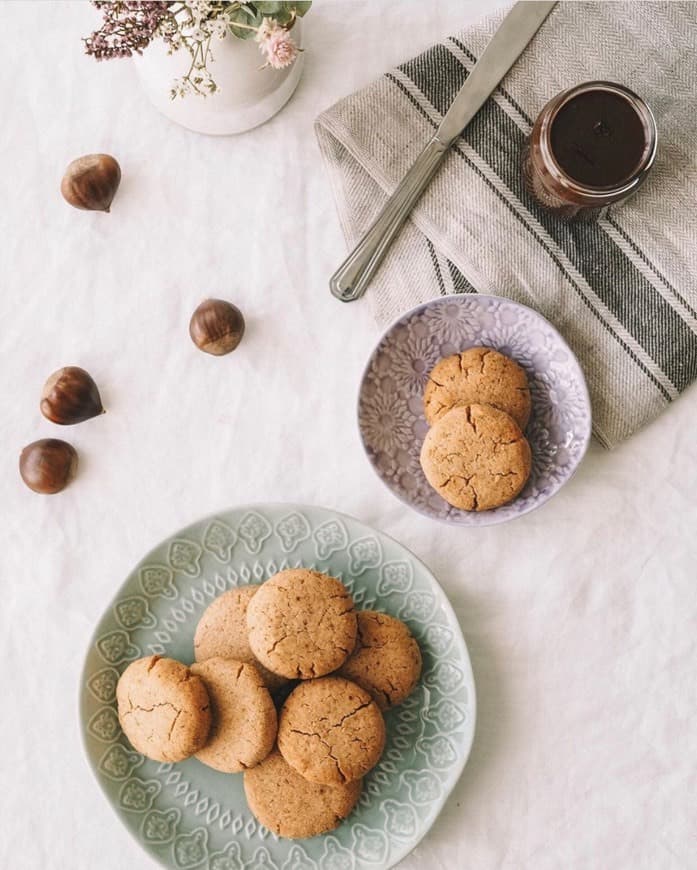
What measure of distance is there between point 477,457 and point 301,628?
0.31 m

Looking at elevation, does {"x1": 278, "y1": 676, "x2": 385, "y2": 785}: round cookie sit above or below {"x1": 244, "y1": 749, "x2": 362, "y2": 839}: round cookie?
above

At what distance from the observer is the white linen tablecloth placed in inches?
47.1

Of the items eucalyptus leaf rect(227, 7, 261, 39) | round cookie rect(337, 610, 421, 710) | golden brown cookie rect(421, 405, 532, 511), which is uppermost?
eucalyptus leaf rect(227, 7, 261, 39)

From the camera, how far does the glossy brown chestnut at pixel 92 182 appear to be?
4.08ft

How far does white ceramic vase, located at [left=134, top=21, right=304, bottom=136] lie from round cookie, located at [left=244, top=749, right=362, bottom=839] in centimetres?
85

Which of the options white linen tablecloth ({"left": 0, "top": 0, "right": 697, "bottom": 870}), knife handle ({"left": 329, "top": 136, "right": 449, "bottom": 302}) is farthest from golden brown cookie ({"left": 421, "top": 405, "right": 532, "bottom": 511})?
knife handle ({"left": 329, "top": 136, "right": 449, "bottom": 302})

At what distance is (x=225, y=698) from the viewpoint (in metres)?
1.10

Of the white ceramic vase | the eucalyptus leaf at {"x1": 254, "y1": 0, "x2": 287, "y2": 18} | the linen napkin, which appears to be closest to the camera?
the eucalyptus leaf at {"x1": 254, "y1": 0, "x2": 287, "y2": 18}

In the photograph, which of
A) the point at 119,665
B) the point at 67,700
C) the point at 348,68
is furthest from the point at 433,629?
the point at 348,68

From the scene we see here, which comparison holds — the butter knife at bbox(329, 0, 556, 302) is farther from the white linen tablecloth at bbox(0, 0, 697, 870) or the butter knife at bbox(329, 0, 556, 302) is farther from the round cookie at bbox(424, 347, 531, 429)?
the round cookie at bbox(424, 347, 531, 429)

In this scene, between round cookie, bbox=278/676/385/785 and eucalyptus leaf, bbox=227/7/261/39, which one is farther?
round cookie, bbox=278/676/385/785

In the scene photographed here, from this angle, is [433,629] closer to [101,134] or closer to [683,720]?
[683,720]

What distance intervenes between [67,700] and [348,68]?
99cm

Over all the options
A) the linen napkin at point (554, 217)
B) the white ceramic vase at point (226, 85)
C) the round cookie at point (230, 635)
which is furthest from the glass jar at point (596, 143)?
the round cookie at point (230, 635)
